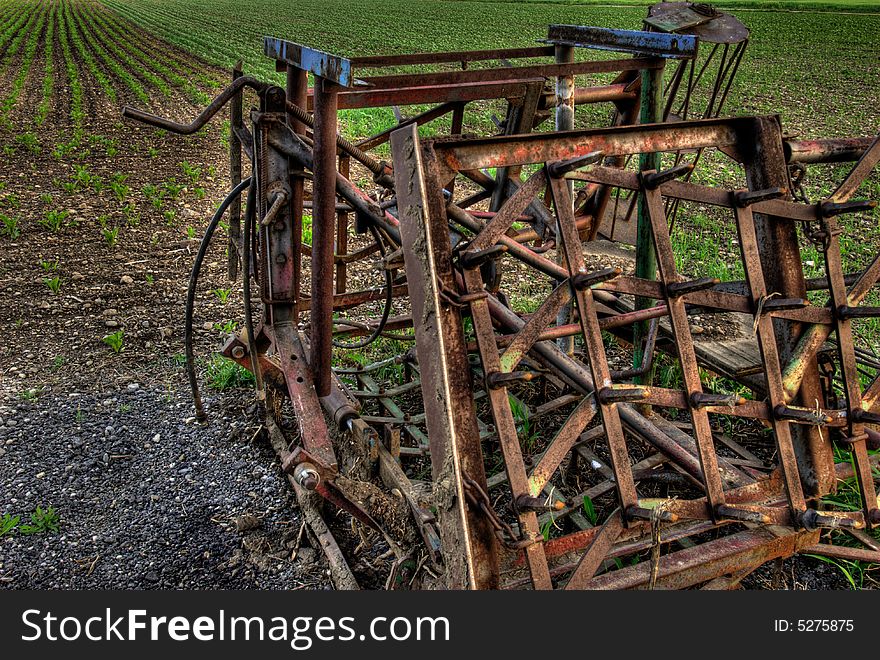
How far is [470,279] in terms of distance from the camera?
8.10 feet

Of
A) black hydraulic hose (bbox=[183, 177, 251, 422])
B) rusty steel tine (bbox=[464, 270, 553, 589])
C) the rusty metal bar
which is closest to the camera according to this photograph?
rusty steel tine (bbox=[464, 270, 553, 589])

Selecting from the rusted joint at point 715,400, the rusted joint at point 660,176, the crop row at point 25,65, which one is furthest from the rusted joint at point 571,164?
the crop row at point 25,65

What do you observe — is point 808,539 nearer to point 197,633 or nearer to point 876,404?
point 876,404

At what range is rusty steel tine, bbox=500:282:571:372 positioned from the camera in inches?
98.3

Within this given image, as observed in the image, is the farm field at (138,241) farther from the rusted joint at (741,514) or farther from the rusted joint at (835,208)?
the rusted joint at (835,208)

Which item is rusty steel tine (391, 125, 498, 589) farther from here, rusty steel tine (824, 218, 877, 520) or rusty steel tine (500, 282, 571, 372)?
rusty steel tine (824, 218, 877, 520)

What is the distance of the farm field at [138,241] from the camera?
11.9ft

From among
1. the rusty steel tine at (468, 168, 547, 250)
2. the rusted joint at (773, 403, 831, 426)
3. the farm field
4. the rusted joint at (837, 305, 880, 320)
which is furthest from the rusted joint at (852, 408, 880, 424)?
the rusty steel tine at (468, 168, 547, 250)

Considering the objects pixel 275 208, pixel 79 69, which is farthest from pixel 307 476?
pixel 79 69

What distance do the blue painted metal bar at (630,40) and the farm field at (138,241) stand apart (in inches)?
92.8

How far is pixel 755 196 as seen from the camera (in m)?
2.75

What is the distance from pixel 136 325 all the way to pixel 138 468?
1.80 m

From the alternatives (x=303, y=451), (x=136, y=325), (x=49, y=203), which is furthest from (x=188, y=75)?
(x=303, y=451)

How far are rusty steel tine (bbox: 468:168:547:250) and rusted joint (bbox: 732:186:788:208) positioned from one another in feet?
2.38
